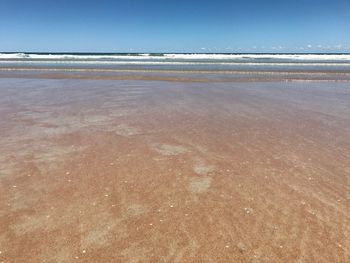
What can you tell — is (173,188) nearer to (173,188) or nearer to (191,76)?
(173,188)

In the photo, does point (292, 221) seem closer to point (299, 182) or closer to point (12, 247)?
point (299, 182)

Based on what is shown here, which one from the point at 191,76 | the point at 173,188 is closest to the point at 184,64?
the point at 191,76

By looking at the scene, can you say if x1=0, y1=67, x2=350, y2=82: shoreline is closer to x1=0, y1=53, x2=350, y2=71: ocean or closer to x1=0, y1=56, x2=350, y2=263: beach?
x1=0, y1=53, x2=350, y2=71: ocean

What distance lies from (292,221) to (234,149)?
3275mm

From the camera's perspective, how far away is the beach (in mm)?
4055

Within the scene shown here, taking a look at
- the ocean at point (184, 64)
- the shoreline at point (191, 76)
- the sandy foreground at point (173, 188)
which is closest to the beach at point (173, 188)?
the sandy foreground at point (173, 188)

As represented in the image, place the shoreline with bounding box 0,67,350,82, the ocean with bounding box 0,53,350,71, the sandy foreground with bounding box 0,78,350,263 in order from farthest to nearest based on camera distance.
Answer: the ocean with bounding box 0,53,350,71, the shoreline with bounding box 0,67,350,82, the sandy foreground with bounding box 0,78,350,263

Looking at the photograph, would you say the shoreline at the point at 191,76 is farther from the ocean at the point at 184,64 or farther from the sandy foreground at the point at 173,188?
the sandy foreground at the point at 173,188

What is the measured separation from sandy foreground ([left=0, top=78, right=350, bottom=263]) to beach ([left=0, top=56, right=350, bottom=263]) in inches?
0.8

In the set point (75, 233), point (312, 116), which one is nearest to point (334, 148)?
point (312, 116)

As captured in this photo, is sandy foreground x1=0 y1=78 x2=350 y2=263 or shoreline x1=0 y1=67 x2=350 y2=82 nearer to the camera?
sandy foreground x1=0 y1=78 x2=350 y2=263

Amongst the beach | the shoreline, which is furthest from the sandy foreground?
the shoreline

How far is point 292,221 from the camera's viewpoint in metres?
4.63

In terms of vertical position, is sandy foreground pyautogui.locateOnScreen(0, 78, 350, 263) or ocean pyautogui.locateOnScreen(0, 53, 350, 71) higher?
sandy foreground pyautogui.locateOnScreen(0, 78, 350, 263)
